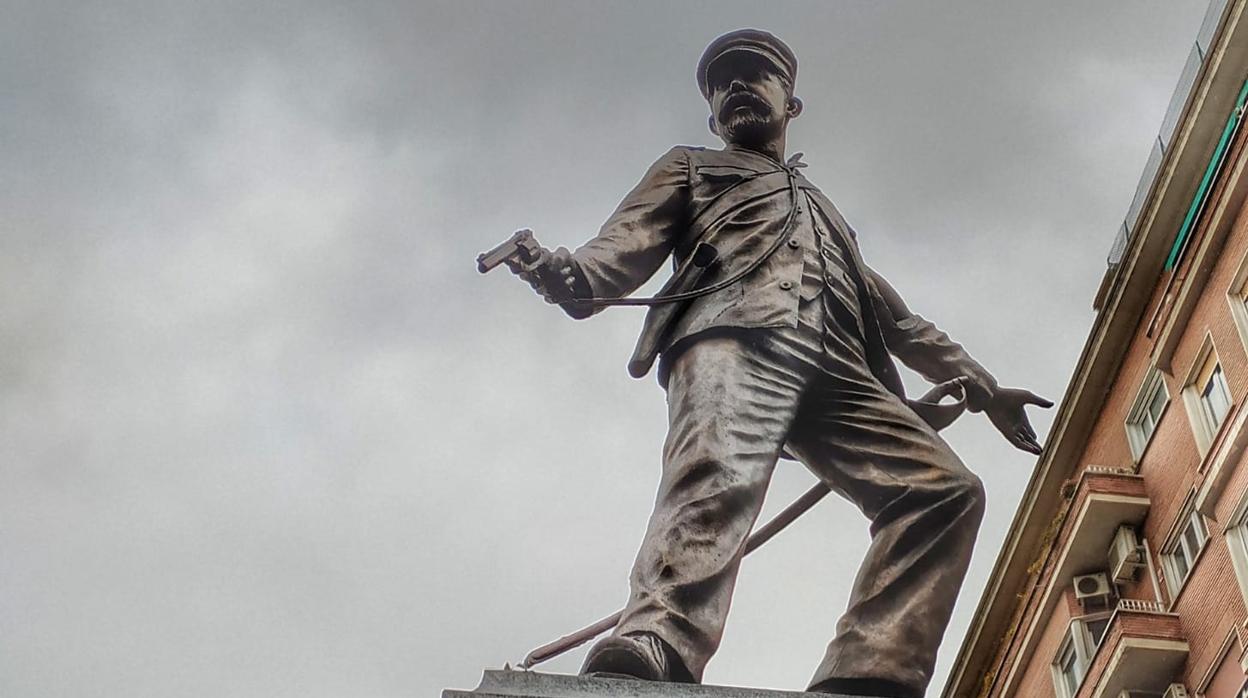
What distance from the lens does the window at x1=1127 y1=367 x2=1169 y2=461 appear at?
117 ft

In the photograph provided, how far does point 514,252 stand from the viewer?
750 centimetres

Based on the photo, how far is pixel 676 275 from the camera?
8398 millimetres

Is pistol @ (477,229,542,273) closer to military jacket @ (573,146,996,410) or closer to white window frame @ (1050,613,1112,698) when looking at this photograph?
military jacket @ (573,146,996,410)

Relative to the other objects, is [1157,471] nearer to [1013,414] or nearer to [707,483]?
[1013,414]

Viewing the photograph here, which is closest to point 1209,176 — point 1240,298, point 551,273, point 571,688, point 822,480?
point 1240,298

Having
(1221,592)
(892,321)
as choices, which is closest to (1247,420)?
(1221,592)

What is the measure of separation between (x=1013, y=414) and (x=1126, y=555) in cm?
2716

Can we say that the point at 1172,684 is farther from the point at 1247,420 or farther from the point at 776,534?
the point at 776,534

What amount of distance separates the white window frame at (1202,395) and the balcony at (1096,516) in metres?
2.25

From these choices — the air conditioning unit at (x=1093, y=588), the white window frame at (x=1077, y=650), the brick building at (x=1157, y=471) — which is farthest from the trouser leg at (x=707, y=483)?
the air conditioning unit at (x=1093, y=588)

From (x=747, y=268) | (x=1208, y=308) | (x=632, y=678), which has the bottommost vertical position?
(x=632, y=678)

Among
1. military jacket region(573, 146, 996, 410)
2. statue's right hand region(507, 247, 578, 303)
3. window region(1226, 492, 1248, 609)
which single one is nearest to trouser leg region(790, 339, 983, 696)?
military jacket region(573, 146, 996, 410)

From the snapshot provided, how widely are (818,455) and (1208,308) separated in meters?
27.4

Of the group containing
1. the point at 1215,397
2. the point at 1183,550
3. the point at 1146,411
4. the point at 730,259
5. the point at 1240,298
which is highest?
the point at 1146,411
